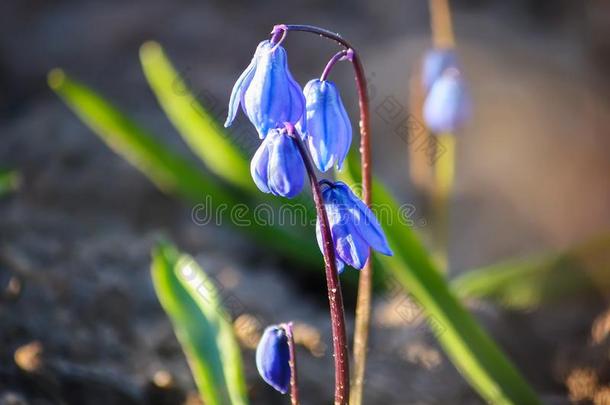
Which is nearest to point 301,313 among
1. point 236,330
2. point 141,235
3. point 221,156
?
point 236,330

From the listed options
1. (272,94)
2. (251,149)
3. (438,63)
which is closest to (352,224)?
(272,94)

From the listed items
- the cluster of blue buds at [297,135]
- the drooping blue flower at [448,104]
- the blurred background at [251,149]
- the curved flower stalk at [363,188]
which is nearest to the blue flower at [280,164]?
the cluster of blue buds at [297,135]

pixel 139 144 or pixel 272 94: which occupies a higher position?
pixel 139 144

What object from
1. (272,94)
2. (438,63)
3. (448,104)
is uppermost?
(438,63)

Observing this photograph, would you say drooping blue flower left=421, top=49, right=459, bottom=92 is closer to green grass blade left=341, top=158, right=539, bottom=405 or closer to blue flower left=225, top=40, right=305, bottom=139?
green grass blade left=341, top=158, right=539, bottom=405

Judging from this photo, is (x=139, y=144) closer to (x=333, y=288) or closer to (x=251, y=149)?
(x=251, y=149)

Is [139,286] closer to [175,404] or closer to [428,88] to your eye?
[175,404]
